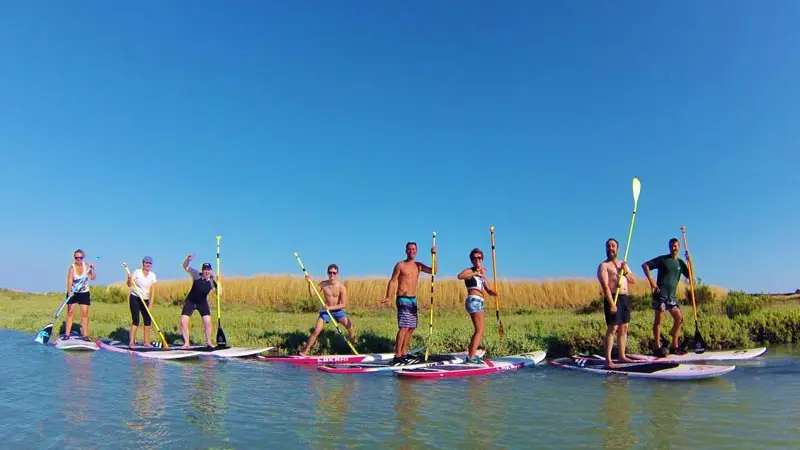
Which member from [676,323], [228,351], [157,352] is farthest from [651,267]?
[157,352]

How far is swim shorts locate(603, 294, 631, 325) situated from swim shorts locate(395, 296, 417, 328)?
3560 millimetres

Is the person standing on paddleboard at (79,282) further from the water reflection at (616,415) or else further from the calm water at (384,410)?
the water reflection at (616,415)

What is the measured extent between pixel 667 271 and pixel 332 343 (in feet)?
25.4

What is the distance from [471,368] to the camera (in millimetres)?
10195

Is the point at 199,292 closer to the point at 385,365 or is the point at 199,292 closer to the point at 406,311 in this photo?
the point at 385,365

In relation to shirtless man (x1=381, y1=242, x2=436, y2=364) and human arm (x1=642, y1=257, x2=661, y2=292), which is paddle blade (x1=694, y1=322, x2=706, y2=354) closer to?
human arm (x1=642, y1=257, x2=661, y2=292)

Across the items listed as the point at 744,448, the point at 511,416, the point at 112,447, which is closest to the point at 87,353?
the point at 112,447

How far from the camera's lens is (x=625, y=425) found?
6.31 metres

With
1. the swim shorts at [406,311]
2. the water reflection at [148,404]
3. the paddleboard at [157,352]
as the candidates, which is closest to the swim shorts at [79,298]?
the paddleboard at [157,352]

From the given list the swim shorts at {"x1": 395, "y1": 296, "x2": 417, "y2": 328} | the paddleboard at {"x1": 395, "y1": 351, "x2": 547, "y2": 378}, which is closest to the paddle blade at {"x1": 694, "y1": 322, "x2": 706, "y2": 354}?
the paddleboard at {"x1": 395, "y1": 351, "x2": 547, "y2": 378}

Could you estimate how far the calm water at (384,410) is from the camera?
5.79 m

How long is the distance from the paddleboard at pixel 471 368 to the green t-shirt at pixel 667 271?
112 inches

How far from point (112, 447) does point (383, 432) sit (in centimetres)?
277

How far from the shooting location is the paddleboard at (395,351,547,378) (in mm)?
9812
